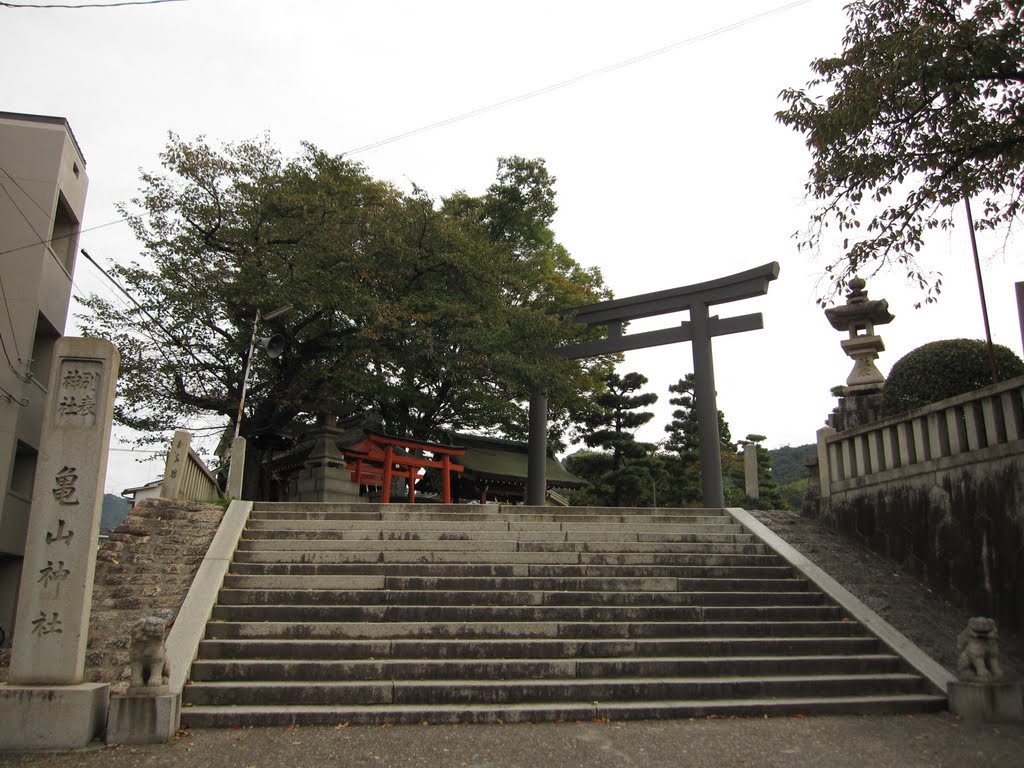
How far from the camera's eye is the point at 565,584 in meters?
7.52

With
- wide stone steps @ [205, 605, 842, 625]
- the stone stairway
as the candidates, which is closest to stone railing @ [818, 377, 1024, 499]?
the stone stairway

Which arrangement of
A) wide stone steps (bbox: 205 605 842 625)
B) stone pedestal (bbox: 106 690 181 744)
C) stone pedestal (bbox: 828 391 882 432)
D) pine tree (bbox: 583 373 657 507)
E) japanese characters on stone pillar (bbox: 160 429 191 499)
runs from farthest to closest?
1. pine tree (bbox: 583 373 657 507)
2. stone pedestal (bbox: 828 391 882 432)
3. japanese characters on stone pillar (bbox: 160 429 191 499)
4. wide stone steps (bbox: 205 605 842 625)
5. stone pedestal (bbox: 106 690 181 744)

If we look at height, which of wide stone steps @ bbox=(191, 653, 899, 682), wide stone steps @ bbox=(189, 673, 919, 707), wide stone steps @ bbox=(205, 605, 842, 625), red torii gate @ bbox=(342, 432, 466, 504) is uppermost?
red torii gate @ bbox=(342, 432, 466, 504)

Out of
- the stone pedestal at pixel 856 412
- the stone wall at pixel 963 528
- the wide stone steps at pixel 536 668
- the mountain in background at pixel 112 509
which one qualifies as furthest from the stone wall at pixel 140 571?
the mountain in background at pixel 112 509

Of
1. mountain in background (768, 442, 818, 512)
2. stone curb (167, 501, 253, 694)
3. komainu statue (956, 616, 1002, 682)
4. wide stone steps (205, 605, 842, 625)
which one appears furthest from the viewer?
mountain in background (768, 442, 818, 512)

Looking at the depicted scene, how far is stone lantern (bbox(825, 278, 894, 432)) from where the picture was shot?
Result: 38.3 ft

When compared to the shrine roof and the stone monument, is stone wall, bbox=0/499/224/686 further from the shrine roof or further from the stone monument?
the shrine roof

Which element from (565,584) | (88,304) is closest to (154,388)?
(88,304)

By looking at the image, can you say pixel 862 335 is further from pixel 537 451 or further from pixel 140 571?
pixel 140 571

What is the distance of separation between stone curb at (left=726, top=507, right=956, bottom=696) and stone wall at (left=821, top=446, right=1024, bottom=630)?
3.58ft

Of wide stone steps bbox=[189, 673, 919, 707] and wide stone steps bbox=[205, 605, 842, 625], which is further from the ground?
wide stone steps bbox=[205, 605, 842, 625]

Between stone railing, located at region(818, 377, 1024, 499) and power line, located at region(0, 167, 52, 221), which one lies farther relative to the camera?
power line, located at region(0, 167, 52, 221)

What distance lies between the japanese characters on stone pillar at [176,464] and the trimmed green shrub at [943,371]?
957 cm

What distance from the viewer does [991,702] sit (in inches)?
216
